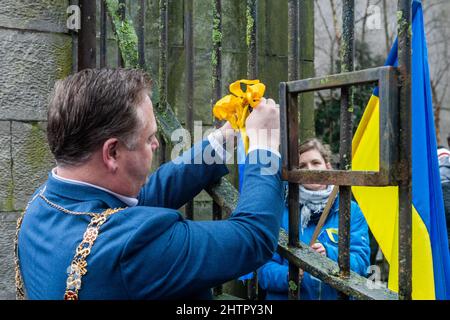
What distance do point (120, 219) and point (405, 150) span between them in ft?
2.38

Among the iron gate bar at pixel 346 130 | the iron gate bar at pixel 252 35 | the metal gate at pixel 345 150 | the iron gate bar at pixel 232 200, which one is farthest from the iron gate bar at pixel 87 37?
the iron gate bar at pixel 346 130

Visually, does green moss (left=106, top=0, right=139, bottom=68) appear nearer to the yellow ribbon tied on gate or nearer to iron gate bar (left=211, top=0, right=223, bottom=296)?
iron gate bar (left=211, top=0, right=223, bottom=296)

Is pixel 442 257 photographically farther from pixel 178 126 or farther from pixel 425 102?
pixel 178 126

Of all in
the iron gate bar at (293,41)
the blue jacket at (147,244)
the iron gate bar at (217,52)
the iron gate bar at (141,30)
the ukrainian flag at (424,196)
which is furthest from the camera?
the iron gate bar at (141,30)

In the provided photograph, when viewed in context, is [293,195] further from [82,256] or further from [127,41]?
[127,41]

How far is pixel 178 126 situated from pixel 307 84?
0.81 meters

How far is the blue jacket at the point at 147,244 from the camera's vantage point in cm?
136

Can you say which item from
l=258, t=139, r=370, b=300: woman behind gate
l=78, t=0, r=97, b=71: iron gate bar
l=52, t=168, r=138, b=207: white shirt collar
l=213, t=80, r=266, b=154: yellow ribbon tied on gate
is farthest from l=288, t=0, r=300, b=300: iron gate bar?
l=78, t=0, r=97, b=71: iron gate bar

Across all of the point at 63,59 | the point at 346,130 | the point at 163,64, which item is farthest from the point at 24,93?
the point at 346,130

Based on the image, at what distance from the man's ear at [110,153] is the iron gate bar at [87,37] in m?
1.31

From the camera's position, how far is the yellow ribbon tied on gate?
5.61 feet

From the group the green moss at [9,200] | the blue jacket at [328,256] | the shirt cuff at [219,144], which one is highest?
the shirt cuff at [219,144]

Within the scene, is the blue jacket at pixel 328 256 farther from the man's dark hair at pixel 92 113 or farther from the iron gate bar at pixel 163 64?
the man's dark hair at pixel 92 113

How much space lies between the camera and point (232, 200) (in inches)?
77.0
